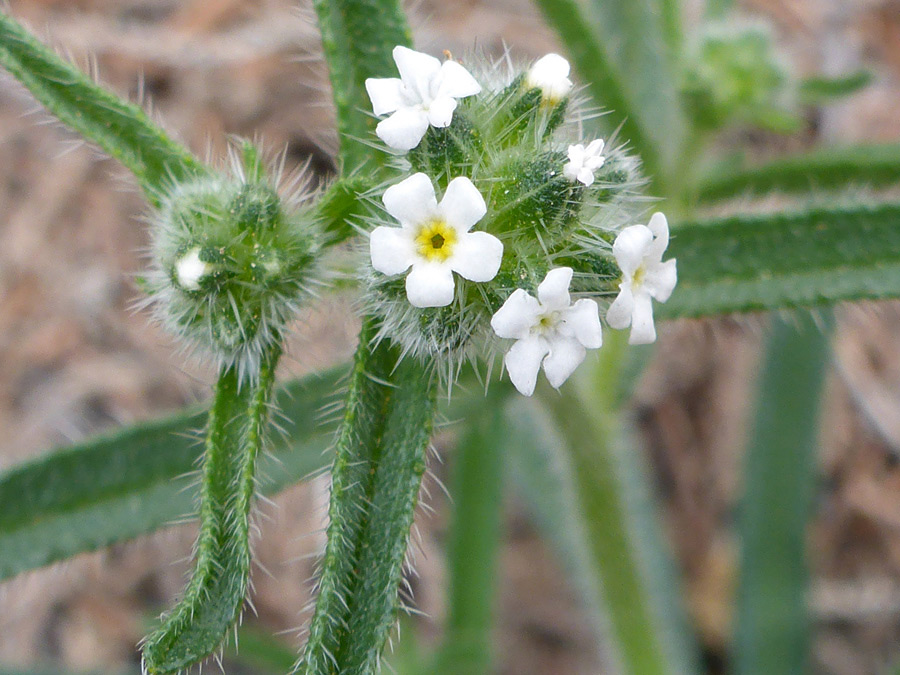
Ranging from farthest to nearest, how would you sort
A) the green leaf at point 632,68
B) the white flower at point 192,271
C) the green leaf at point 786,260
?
the green leaf at point 632,68
the green leaf at point 786,260
the white flower at point 192,271

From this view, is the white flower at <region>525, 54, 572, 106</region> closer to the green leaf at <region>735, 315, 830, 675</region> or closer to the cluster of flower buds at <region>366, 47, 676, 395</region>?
the cluster of flower buds at <region>366, 47, 676, 395</region>

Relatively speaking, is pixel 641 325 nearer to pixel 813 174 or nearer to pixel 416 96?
pixel 416 96

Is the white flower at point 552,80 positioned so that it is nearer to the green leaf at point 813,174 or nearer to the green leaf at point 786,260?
the green leaf at point 786,260

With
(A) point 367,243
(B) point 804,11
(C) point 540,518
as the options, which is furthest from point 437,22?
(A) point 367,243

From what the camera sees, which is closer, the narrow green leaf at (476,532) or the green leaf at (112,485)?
the green leaf at (112,485)

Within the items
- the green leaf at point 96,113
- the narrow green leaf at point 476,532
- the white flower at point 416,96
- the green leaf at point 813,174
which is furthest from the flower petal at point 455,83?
the green leaf at point 813,174
